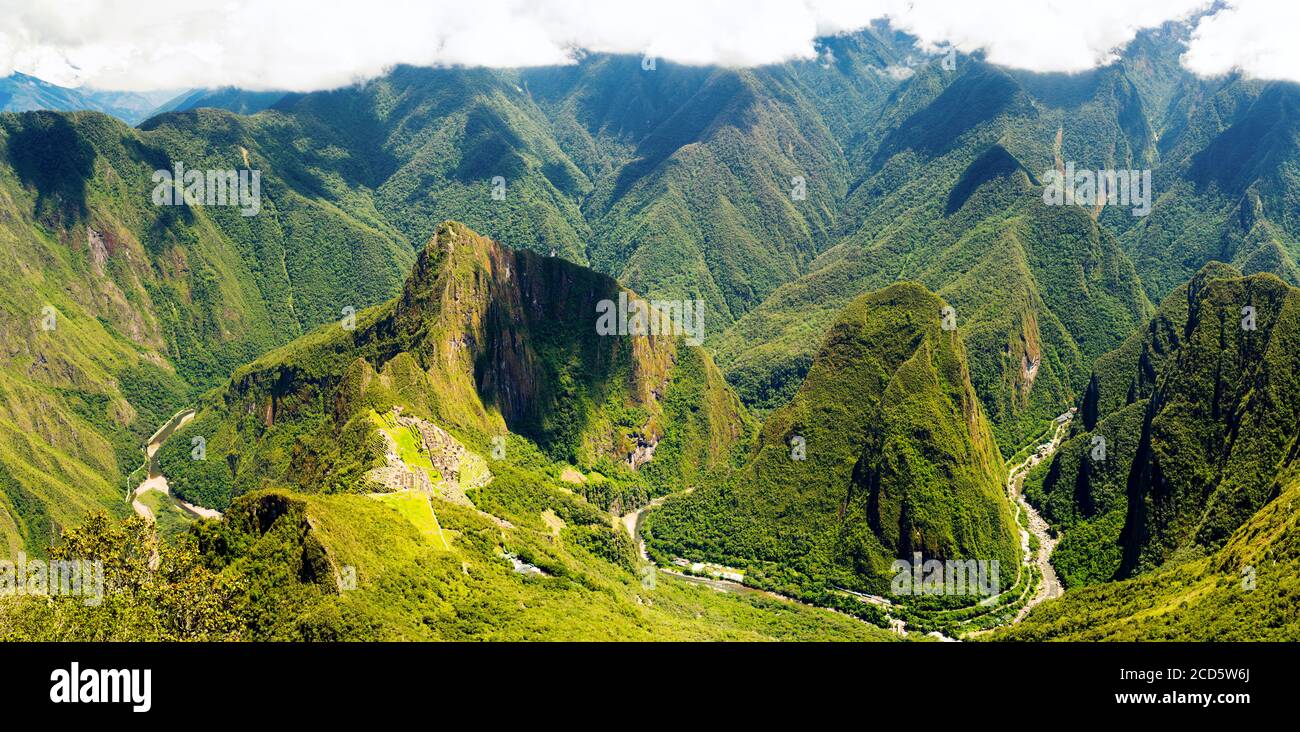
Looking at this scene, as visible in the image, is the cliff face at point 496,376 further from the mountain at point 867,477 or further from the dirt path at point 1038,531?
the dirt path at point 1038,531

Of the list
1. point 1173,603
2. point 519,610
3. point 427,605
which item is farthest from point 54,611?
point 1173,603


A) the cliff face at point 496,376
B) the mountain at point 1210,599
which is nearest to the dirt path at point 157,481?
the cliff face at point 496,376

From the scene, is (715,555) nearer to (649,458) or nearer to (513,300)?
(649,458)

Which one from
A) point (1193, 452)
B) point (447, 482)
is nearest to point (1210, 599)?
point (1193, 452)

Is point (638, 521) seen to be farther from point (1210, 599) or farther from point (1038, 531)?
point (1210, 599)

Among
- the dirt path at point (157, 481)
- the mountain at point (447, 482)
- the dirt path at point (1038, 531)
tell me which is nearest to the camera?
the mountain at point (447, 482)

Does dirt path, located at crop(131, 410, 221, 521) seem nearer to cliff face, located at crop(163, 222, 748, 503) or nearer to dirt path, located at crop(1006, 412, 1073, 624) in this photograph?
cliff face, located at crop(163, 222, 748, 503)
